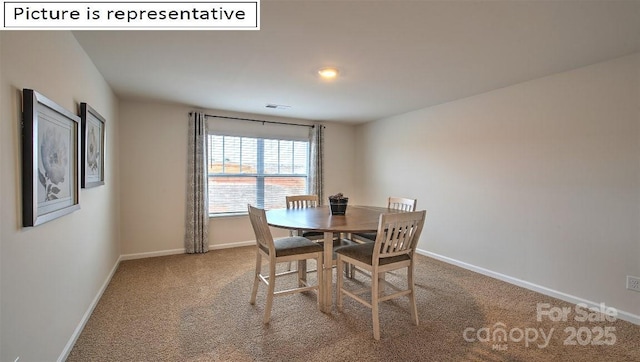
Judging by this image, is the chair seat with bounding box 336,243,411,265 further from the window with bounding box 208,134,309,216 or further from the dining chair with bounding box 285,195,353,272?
the window with bounding box 208,134,309,216

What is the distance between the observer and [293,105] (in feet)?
13.6

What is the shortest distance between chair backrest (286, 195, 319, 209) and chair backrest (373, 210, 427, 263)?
1.68 m

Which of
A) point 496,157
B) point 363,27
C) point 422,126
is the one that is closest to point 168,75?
point 363,27

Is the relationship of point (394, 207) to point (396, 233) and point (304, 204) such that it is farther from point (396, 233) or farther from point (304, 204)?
point (396, 233)

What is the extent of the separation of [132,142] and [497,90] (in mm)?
4611

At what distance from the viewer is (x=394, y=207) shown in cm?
355

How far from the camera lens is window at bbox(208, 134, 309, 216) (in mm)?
4555

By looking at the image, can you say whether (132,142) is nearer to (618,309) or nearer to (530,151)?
(530,151)

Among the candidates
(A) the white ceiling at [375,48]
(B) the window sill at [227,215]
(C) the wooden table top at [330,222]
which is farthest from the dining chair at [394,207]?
(B) the window sill at [227,215]

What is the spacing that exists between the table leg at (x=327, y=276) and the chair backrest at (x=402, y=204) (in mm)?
1086

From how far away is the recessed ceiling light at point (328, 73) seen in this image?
2730mm

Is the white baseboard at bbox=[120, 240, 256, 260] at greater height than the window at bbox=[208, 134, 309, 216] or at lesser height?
lesser

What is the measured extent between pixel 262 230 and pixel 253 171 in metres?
2.59

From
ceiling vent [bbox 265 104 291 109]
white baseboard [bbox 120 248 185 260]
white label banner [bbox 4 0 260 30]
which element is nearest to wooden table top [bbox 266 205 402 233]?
white label banner [bbox 4 0 260 30]
